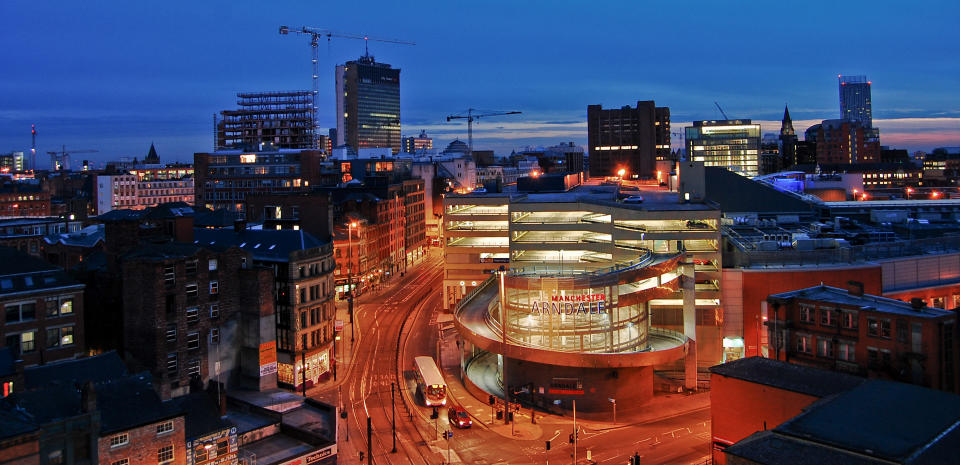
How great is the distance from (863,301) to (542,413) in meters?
27.6

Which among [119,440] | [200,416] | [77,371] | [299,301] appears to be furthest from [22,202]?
[119,440]

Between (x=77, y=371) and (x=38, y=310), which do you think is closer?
(x=77, y=371)

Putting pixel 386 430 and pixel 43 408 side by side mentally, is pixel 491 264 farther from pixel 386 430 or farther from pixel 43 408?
pixel 43 408

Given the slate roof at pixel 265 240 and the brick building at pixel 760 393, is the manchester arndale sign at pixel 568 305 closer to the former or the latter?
the brick building at pixel 760 393

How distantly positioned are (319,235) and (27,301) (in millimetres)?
39555

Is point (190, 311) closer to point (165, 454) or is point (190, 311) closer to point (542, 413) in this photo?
point (165, 454)

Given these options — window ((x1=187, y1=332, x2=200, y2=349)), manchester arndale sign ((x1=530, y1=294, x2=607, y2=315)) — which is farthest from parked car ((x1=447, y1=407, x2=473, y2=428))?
window ((x1=187, y1=332, x2=200, y2=349))

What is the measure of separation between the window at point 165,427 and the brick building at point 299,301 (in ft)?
89.2

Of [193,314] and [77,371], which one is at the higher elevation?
[193,314]

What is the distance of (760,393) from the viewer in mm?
51656

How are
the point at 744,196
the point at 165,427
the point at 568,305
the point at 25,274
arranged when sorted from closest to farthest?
the point at 165,427
the point at 25,274
the point at 568,305
the point at 744,196

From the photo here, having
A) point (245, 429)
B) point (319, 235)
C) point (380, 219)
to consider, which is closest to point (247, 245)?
point (319, 235)

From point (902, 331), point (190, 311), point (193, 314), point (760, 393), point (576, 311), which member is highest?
point (190, 311)

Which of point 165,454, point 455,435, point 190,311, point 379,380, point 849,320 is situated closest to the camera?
point 165,454
